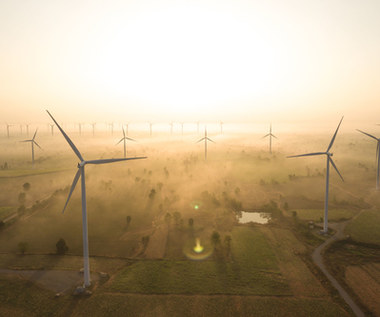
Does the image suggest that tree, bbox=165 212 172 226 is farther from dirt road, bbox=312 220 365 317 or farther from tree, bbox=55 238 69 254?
dirt road, bbox=312 220 365 317

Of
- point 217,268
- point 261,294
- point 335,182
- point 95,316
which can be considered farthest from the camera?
point 335,182

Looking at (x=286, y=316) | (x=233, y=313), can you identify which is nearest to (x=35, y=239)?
(x=233, y=313)

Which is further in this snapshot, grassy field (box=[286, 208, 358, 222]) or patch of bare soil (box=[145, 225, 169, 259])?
grassy field (box=[286, 208, 358, 222])

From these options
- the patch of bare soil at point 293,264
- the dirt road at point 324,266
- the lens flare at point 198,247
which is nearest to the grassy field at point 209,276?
the patch of bare soil at point 293,264

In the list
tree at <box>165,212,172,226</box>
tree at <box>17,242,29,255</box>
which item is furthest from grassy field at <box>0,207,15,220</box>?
tree at <box>165,212,172,226</box>

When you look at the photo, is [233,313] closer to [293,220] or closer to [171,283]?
[171,283]

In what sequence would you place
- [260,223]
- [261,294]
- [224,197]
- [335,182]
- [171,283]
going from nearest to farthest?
1. [261,294]
2. [171,283]
3. [260,223]
4. [224,197]
5. [335,182]
